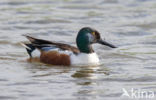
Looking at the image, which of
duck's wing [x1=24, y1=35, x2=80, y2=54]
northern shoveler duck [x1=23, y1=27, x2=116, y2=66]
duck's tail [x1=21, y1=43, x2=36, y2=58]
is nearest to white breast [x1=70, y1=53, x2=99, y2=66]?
northern shoveler duck [x1=23, y1=27, x2=116, y2=66]

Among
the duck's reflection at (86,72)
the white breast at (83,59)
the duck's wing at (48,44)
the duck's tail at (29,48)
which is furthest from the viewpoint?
the duck's tail at (29,48)

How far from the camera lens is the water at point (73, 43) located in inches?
360

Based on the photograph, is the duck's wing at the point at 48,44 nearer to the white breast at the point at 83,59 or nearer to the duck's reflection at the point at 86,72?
the white breast at the point at 83,59

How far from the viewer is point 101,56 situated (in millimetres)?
12336

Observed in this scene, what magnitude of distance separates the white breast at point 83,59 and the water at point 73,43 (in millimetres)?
176

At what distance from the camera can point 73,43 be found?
13492mm

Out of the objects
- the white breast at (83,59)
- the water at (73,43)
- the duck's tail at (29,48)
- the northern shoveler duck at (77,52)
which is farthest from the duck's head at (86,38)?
the duck's tail at (29,48)

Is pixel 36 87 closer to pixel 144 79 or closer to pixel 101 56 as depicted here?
pixel 144 79

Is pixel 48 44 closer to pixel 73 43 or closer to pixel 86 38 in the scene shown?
pixel 86 38

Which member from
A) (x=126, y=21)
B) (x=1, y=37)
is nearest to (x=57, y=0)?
(x=126, y=21)

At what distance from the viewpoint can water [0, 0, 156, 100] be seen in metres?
9.14

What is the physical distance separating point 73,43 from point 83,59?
2168mm

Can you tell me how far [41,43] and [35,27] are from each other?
3.17 meters

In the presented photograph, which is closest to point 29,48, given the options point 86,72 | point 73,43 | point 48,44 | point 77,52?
point 48,44
